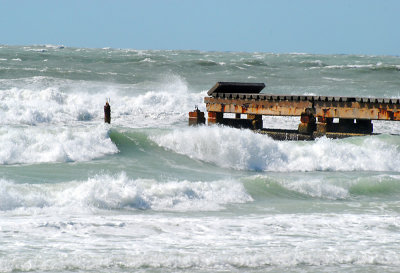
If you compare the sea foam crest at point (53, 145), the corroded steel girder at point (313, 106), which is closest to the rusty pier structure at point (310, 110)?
the corroded steel girder at point (313, 106)

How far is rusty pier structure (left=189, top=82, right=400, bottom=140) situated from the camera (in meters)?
16.3

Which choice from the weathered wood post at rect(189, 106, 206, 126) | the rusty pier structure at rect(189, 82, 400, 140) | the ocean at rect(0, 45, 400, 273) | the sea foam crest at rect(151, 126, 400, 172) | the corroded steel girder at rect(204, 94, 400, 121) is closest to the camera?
the ocean at rect(0, 45, 400, 273)

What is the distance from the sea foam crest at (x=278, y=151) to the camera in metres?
15.4

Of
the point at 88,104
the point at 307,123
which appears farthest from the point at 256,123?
the point at 88,104

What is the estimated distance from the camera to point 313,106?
55.7 feet

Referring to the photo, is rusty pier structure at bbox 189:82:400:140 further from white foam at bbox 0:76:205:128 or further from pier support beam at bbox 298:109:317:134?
white foam at bbox 0:76:205:128

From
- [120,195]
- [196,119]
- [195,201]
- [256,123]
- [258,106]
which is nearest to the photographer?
[120,195]

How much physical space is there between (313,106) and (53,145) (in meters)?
6.08

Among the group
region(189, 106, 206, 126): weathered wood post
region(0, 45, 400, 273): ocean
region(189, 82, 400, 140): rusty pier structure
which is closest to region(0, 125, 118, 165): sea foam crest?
region(0, 45, 400, 273): ocean

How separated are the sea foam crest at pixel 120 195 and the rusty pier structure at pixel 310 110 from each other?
579cm

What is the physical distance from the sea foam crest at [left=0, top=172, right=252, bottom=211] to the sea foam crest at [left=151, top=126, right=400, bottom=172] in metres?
3.88

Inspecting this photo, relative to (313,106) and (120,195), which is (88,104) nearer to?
(313,106)

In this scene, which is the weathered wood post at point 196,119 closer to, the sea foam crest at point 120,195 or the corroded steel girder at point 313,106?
the corroded steel girder at point 313,106

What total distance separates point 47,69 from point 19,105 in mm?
15637
